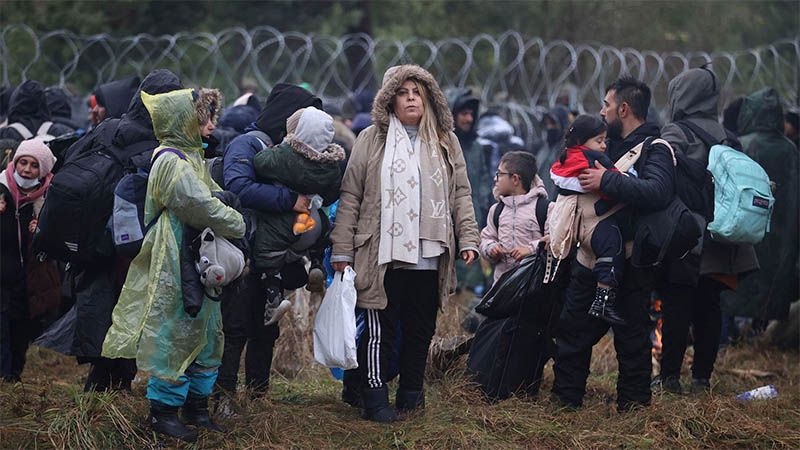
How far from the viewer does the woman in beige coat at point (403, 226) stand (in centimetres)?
507

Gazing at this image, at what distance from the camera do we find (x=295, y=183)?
4930 millimetres

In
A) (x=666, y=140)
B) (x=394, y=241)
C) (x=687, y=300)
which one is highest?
(x=666, y=140)

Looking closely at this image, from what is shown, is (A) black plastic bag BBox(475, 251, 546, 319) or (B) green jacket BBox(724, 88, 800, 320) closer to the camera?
(A) black plastic bag BBox(475, 251, 546, 319)

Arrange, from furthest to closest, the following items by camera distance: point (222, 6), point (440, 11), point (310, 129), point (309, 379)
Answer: point (440, 11), point (222, 6), point (309, 379), point (310, 129)

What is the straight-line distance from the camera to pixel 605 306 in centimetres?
519

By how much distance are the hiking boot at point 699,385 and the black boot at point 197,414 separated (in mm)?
2922

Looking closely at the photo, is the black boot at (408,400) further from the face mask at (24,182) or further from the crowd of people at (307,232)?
the face mask at (24,182)

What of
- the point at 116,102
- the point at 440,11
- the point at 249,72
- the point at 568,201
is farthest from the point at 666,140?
the point at 440,11

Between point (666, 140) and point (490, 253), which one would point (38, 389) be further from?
point (666, 140)

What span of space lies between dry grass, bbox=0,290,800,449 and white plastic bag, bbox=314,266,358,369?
1.13 feet

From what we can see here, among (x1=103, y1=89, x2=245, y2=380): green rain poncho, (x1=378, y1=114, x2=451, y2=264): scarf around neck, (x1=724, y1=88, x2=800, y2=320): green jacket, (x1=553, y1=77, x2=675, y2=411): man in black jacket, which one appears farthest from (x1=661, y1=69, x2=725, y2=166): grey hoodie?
(x1=103, y1=89, x2=245, y2=380): green rain poncho

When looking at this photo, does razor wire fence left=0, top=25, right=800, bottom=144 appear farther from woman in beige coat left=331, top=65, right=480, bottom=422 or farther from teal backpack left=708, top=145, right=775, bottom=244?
woman in beige coat left=331, top=65, right=480, bottom=422

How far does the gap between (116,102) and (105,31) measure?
37.4 ft

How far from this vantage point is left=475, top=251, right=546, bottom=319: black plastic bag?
5676mm
